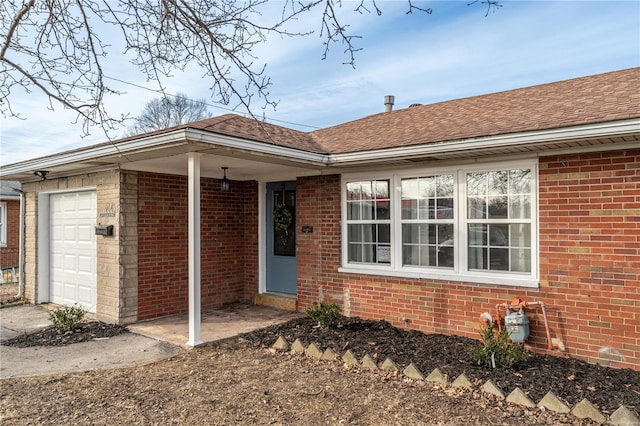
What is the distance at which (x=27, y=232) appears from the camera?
9289mm

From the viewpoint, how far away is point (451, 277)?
6.05 metres

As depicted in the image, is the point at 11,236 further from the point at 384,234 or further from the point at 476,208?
the point at 476,208

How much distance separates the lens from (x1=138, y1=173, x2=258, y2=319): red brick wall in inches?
289

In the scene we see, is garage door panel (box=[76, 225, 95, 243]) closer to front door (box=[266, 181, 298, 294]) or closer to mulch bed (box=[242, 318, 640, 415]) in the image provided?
front door (box=[266, 181, 298, 294])

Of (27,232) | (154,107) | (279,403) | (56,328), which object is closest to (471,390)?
(279,403)

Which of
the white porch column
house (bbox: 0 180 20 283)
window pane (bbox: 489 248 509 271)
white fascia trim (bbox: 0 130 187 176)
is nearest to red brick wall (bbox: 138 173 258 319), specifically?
white fascia trim (bbox: 0 130 187 176)

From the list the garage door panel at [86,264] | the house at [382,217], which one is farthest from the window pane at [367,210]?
the garage door panel at [86,264]

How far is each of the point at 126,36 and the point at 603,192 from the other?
536cm

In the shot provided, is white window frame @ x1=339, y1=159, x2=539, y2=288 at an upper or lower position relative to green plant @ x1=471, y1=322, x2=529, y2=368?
upper

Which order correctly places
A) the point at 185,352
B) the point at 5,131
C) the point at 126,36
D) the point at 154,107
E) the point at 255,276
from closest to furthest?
1. the point at 126,36
2. the point at 5,131
3. the point at 185,352
4. the point at 255,276
5. the point at 154,107

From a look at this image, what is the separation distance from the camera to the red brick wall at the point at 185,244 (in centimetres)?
734

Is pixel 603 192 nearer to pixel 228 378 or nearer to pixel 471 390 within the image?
pixel 471 390

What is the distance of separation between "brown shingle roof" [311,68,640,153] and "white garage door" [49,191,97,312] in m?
4.55

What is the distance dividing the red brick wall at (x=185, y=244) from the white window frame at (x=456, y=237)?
Result: 8.52 feet
